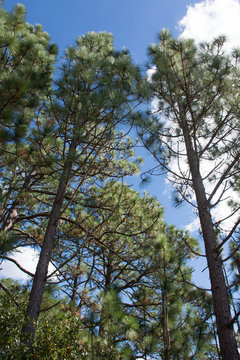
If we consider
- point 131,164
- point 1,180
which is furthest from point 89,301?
point 131,164

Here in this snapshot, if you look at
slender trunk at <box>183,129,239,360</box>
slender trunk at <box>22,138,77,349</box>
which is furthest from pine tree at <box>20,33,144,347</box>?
slender trunk at <box>183,129,239,360</box>

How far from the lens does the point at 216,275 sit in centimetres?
363

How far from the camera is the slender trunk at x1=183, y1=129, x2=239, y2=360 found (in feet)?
10.3

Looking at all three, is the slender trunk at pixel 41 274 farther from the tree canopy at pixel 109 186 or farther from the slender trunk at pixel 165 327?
the slender trunk at pixel 165 327

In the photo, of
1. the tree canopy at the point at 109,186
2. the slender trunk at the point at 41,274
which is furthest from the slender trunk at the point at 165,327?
the slender trunk at the point at 41,274

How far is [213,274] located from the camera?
3664 millimetres

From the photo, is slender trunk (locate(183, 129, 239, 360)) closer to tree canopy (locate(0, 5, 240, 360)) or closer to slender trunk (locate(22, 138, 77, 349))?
tree canopy (locate(0, 5, 240, 360))

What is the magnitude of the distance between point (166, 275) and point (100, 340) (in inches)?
53.2

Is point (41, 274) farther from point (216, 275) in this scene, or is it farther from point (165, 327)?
point (216, 275)

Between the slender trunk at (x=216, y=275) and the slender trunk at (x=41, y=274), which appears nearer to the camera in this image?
the slender trunk at (x=216, y=275)

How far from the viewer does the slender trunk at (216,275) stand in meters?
3.14

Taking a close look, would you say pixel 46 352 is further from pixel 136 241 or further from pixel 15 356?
pixel 136 241

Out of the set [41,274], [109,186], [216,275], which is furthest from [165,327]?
[109,186]

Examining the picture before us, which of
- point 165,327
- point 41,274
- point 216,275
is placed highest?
point 41,274
